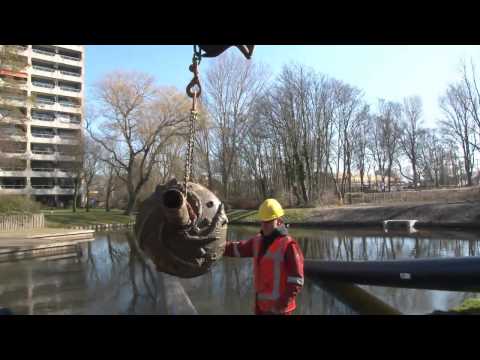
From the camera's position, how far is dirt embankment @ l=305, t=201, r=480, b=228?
934 inches

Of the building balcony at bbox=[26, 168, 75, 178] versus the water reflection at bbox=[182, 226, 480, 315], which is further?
the building balcony at bbox=[26, 168, 75, 178]

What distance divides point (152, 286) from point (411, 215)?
70.1ft

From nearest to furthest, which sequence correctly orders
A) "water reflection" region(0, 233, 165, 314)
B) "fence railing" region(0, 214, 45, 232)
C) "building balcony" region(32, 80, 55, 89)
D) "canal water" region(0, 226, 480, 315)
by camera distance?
"canal water" region(0, 226, 480, 315) → "water reflection" region(0, 233, 165, 314) → "fence railing" region(0, 214, 45, 232) → "building balcony" region(32, 80, 55, 89)

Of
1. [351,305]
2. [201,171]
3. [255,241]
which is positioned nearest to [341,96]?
[201,171]

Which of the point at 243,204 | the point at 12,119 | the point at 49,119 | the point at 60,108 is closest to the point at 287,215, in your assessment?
the point at 243,204

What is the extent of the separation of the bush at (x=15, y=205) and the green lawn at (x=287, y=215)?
1536cm

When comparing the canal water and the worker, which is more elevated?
the worker

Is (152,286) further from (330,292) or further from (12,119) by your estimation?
(12,119)

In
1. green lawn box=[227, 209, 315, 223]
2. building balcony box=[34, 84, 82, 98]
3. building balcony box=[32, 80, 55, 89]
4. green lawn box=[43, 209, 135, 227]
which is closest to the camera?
green lawn box=[43, 209, 135, 227]

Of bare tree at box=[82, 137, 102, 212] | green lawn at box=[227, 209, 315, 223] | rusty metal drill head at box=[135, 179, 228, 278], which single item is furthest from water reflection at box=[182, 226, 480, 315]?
bare tree at box=[82, 137, 102, 212]

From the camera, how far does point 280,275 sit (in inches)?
134

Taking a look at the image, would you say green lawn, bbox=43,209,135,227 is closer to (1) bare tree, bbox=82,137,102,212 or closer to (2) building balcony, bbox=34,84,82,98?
(1) bare tree, bbox=82,137,102,212

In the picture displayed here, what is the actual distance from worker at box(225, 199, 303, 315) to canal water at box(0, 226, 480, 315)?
4635 mm

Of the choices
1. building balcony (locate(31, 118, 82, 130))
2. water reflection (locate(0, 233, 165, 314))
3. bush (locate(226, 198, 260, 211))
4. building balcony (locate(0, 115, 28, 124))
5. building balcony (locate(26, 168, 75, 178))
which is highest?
building balcony (locate(31, 118, 82, 130))
